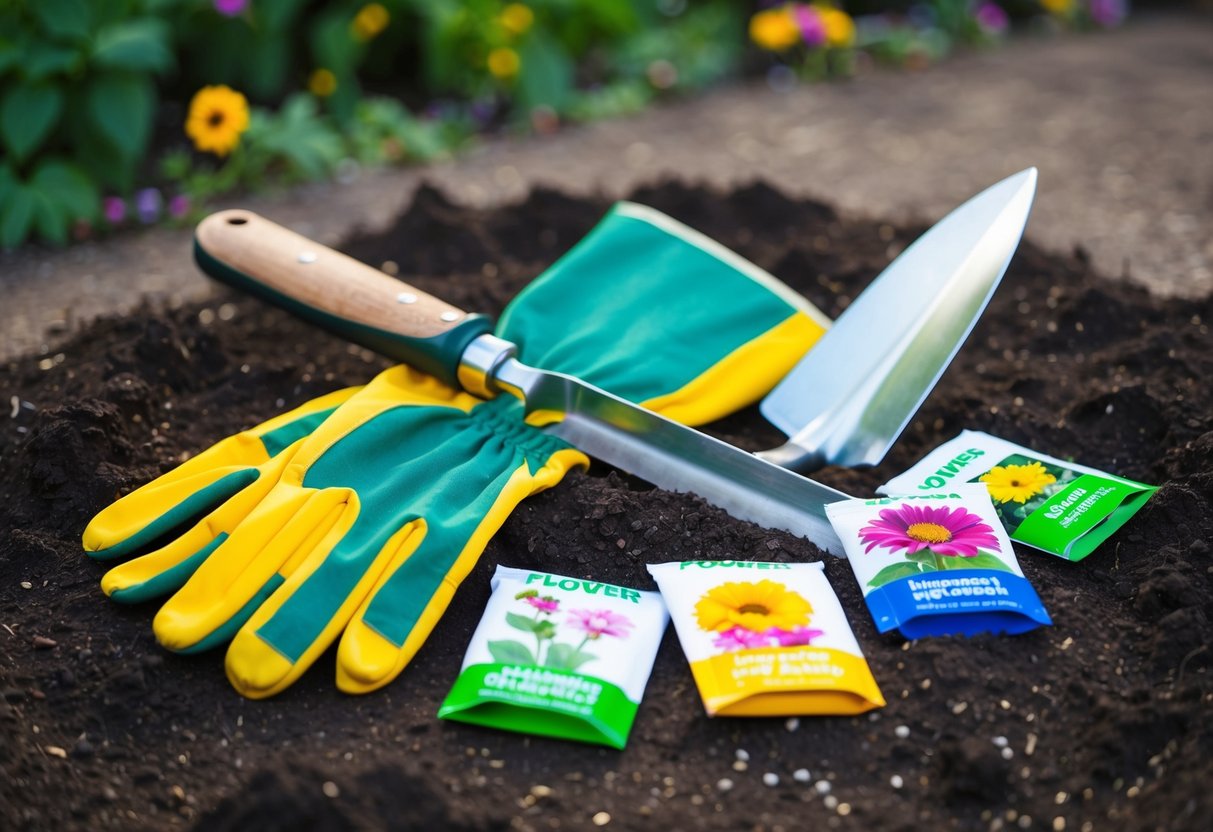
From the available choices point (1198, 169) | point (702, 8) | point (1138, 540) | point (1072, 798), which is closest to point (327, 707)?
point (1072, 798)

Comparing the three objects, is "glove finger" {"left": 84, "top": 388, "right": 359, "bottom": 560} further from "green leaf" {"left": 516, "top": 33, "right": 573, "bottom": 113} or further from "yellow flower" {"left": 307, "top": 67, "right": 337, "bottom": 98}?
"green leaf" {"left": 516, "top": 33, "right": 573, "bottom": 113}

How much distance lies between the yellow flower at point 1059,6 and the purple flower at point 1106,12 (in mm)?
118

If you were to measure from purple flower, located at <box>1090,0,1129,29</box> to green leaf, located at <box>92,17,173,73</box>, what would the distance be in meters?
3.22

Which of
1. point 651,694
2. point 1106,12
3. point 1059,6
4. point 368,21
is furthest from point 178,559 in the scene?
point 1106,12

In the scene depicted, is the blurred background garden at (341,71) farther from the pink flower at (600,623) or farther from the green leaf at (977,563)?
the green leaf at (977,563)

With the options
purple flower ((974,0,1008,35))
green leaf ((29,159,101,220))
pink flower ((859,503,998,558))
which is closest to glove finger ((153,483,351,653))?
pink flower ((859,503,998,558))

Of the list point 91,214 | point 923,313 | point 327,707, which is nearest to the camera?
point 327,707

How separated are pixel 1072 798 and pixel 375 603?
0.74 meters

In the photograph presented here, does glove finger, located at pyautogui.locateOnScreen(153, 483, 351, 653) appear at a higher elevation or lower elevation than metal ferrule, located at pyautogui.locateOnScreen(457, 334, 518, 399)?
lower

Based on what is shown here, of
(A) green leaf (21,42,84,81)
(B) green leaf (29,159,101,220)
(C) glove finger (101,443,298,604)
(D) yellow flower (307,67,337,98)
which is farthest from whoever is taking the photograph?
(D) yellow flower (307,67,337,98)

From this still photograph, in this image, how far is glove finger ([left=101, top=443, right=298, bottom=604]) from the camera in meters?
1.29

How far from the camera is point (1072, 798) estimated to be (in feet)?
3.51

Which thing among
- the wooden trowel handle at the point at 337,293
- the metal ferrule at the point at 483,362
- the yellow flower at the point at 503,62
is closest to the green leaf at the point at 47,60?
the wooden trowel handle at the point at 337,293

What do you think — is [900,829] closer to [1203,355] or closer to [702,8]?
[1203,355]
